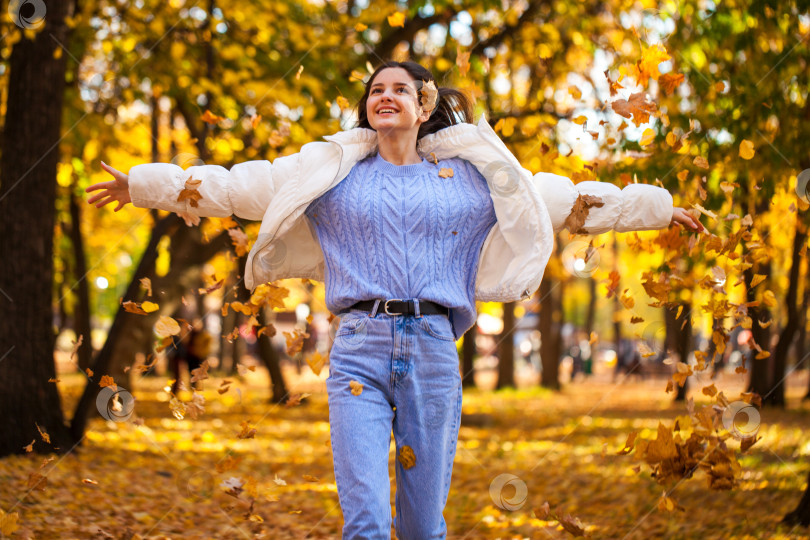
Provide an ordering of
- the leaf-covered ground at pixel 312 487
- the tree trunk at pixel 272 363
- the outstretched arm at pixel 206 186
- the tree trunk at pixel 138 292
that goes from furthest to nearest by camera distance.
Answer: the tree trunk at pixel 272 363 → the tree trunk at pixel 138 292 → the leaf-covered ground at pixel 312 487 → the outstretched arm at pixel 206 186

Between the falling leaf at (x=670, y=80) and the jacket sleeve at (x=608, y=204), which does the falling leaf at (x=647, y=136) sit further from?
the jacket sleeve at (x=608, y=204)

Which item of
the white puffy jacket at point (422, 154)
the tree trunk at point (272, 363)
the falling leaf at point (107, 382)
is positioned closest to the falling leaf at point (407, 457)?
the white puffy jacket at point (422, 154)

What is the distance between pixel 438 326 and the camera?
291cm

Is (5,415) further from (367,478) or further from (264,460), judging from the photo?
(367,478)

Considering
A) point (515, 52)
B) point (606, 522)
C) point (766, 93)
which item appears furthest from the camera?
point (515, 52)

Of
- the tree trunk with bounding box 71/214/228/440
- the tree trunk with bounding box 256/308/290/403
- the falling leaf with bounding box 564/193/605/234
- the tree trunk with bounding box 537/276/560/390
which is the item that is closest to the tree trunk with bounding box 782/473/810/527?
the falling leaf with bounding box 564/193/605/234

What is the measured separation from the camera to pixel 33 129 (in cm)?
734

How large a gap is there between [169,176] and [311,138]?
23.2ft

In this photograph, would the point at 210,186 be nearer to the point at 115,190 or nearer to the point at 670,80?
the point at 115,190

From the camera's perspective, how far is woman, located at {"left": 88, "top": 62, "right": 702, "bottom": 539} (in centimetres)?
285

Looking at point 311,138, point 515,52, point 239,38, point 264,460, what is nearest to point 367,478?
point 264,460

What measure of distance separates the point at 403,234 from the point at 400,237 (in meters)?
0.02

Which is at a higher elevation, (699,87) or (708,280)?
(699,87)

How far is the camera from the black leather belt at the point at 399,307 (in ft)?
9.39
